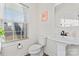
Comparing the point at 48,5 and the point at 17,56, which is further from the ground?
the point at 48,5

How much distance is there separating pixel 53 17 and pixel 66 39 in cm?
37

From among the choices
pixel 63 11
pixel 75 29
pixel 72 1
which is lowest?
pixel 75 29

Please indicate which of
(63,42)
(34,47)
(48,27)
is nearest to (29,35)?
(34,47)

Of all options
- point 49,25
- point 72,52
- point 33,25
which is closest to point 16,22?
point 33,25

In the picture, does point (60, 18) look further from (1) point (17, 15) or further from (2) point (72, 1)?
(1) point (17, 15)

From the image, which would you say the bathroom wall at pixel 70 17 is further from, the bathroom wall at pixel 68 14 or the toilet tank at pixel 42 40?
the toilet tank at pixel 42 40

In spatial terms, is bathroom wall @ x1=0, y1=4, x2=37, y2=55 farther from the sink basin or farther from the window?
the sink basin

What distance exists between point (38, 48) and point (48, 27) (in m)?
0.34

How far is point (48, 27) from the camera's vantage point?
1756 millimetres

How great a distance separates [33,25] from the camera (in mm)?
1755

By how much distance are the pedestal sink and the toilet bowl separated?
0.20m

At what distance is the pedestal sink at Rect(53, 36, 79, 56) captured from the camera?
5.49 feet

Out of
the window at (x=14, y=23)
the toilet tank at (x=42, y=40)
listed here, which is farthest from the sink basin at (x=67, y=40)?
the window at (x=14, y=23)

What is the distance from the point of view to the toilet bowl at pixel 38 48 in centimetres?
174
